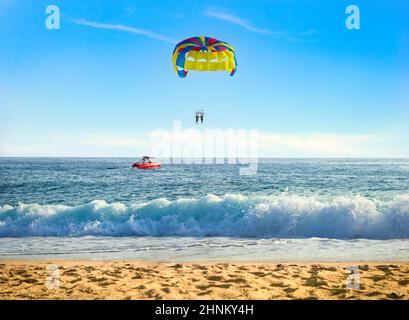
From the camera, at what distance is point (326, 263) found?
7305 millimetres

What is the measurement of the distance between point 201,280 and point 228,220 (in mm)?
6798

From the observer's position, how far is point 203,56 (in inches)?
578

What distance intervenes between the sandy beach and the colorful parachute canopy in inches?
390

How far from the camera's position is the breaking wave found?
11.3 m

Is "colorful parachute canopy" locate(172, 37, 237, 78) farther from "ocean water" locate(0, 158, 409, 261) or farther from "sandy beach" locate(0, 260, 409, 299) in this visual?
"sandy beach" locate(0, 260, 409, 299)

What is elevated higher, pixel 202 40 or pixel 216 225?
A: pixel 202 40

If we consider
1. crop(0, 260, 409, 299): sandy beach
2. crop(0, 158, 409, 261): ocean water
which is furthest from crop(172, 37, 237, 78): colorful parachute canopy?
crop(0, 260, 409, 299): sandy beach

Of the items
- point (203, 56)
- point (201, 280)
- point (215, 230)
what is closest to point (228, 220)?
point (215, 230)

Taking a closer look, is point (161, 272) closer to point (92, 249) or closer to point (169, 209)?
point (92, 249)

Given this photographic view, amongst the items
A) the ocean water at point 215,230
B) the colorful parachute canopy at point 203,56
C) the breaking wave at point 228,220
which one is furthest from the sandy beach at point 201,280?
the colorful parachute canopy at point 203,56

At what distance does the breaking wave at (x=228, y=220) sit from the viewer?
11289mm

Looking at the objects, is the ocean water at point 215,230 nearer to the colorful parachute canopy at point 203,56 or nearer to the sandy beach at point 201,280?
the sandy beach at point 201,280

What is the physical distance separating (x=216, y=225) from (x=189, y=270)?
Answer: 572 cm
